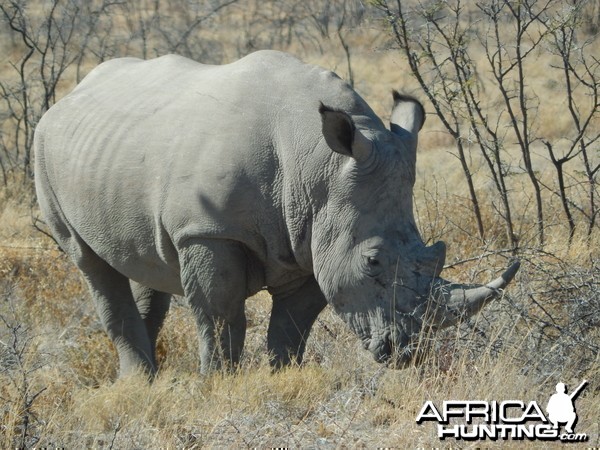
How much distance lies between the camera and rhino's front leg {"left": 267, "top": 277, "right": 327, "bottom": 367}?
6.17m

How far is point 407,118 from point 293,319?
4.21ft

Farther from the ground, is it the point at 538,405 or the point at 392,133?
the point at 392,133

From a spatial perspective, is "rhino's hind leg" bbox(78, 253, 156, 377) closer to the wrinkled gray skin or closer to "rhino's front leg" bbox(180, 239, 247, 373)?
the wrinkled gray skin

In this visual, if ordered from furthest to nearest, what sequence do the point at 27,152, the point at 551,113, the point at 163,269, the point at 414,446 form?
the point at 551,113 → the point at 27,152 → the point at 163,269 → the point at 414,446

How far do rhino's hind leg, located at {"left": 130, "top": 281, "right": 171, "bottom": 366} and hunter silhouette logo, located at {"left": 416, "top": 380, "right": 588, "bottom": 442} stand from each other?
3.04m

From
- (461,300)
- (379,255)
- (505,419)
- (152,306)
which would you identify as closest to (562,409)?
(505,419)

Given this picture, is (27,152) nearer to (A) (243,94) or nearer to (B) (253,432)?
(A) (243,94)

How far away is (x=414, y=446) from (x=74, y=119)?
334cm

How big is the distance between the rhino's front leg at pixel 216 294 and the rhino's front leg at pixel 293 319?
255 millimetres

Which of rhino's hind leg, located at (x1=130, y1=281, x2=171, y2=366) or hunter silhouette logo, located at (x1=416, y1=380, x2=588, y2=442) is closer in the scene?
hunter silhouette logo, located at (x1=416, y1=380, x2=588, y2=442)

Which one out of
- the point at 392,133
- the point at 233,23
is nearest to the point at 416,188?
the point at 392,133

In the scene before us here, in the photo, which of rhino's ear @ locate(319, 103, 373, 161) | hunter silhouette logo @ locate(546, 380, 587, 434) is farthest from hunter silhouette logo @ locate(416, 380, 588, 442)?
rhino's ear @ locate(319, 103, 373, 161)

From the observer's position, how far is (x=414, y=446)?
4.52 meters

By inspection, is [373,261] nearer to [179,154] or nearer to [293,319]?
Result: [293,319]
